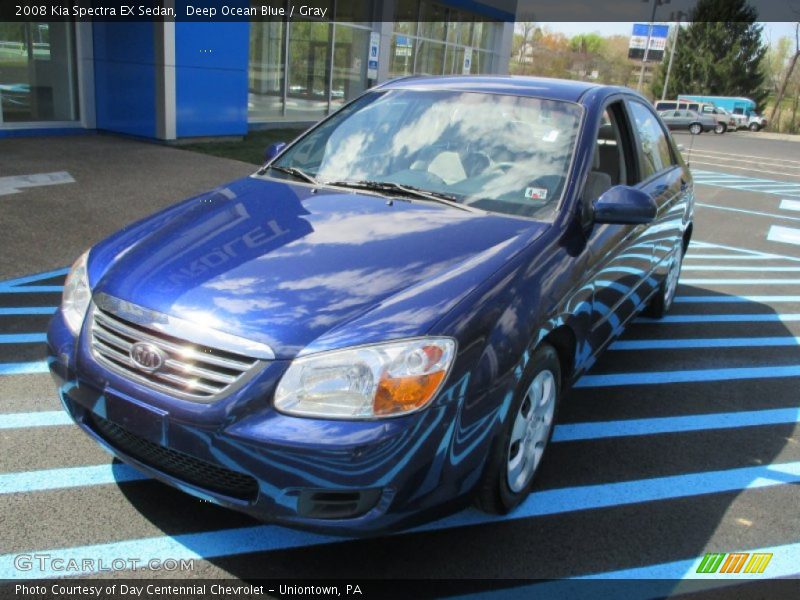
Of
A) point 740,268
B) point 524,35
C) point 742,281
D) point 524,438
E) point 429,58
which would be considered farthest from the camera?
point 524,35

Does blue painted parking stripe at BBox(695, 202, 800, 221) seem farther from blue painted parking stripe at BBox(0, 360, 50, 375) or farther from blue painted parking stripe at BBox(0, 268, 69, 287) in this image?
blue painted parking stripe at BBox(0, 360, 50, 375)

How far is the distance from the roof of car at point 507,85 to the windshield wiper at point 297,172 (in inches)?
34.1

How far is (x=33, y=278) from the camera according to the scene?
5410mm

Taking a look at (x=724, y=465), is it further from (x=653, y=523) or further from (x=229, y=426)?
(x=229, y=426)

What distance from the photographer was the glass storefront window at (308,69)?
16891 millimetres

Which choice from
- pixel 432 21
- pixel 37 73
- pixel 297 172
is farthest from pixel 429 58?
pixel 297 172

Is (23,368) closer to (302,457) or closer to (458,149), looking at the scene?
(302,457)

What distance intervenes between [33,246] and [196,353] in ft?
15.5

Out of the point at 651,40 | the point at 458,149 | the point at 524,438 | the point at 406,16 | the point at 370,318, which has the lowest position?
the point at 524,438

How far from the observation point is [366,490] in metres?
2.13

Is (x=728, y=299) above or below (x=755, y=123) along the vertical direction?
below

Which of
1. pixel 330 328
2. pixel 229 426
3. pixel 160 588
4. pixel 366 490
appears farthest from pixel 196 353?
pixel 160 588

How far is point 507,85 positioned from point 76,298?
8.22ft

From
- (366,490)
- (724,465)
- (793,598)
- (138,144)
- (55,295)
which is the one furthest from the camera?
(138,144)
